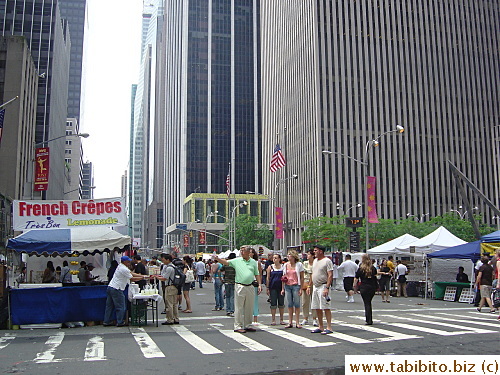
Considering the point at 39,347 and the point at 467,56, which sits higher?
the point at 467,56

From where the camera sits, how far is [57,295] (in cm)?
1342

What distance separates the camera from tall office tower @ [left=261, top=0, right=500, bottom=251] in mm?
80938

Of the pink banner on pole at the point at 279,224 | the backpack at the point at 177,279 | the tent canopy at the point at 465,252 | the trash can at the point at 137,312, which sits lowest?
the trash can at the point at 137,312

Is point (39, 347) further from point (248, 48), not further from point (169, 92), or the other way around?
point (169, 92)

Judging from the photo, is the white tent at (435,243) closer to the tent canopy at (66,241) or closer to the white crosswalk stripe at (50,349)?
the tent canopy at (66,241)

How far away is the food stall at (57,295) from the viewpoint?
13.2 metres

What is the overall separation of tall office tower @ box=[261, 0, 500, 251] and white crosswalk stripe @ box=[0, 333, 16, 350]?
68464 mm

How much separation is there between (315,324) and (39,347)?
6246 mm

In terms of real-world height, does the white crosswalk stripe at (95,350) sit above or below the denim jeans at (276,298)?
below

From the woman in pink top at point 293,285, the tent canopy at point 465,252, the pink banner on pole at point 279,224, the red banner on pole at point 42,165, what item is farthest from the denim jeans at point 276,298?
the pink banner on pole at point 279,224

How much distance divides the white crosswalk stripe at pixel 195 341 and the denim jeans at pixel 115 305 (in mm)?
1383

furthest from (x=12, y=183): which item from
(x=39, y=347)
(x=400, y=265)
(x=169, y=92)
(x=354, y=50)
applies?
(x=169, y=92)

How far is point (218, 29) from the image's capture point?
436 ft

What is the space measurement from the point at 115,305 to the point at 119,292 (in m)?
0.39
